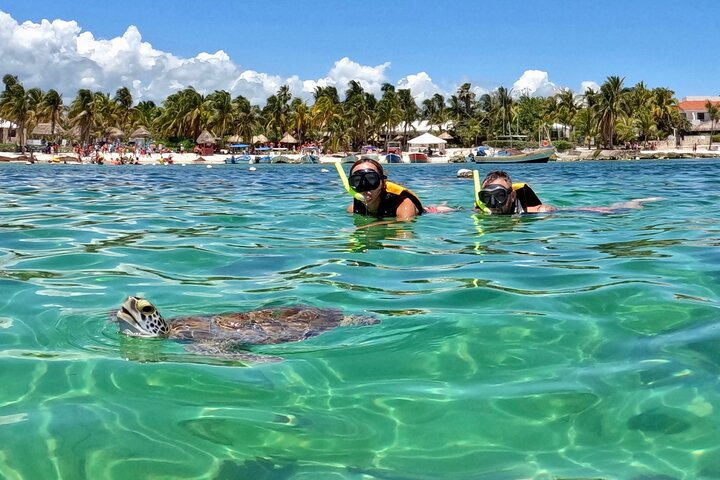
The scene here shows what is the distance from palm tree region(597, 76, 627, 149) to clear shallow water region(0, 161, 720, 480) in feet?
259

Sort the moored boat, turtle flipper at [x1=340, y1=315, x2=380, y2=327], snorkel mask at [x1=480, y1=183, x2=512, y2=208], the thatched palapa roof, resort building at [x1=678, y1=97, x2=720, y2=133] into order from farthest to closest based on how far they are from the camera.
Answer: resort building at [x1=678, y1=97, x2=720, y2=133] < the thatched palapa roof < the moored boat < snorkel mask at [x1=480, y1=183, x2=512, y2=208] < turtle flipper at [x1=340, y1=315, x2=380, y2=327]

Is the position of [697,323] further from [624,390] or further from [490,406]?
[490,406]

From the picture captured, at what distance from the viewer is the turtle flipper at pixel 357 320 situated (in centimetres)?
423

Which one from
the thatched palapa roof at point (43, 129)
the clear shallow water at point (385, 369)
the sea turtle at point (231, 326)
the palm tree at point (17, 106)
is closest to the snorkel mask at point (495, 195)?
the clear shallow water at point (385, 369)

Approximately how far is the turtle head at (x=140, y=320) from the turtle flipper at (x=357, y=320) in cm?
104

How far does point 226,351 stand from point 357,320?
0.90 m

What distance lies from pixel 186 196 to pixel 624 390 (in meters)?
13.2

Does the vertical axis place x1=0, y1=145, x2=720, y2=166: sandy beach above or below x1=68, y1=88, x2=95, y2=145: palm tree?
below

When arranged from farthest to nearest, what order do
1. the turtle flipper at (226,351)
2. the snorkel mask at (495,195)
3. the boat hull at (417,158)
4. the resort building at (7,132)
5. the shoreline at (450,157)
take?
1. the resort building at (7,132)
2. the boat hull at (417,158)
3. the shoreline at (450,157)
4. the snorkel mask at (495,195)
5. the turtle flipper at (226,351)

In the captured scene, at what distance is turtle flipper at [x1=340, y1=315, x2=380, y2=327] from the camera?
13.9ft

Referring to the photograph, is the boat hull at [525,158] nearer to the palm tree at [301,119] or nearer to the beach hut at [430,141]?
the beach hut at [430,141]

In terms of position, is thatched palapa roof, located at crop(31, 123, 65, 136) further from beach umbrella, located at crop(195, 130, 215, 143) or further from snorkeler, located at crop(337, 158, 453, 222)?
snorkeler, located at crop(337, 158, 453, 222)

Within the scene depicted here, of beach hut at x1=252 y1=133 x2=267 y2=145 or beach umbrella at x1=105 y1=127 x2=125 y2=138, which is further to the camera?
beach umbrella at x1=105 y1=127 x2=125 y2=138

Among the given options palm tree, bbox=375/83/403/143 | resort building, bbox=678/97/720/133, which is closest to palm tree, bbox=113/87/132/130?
palm tree, bbox=375/83/403/143
